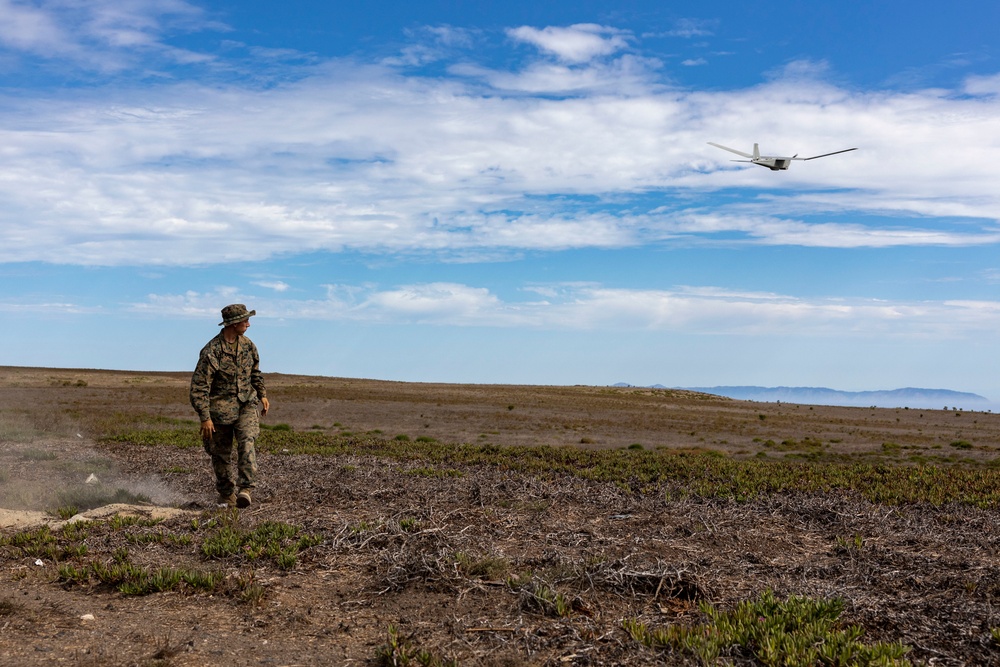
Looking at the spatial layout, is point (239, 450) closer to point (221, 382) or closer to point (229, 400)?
point (229, 400)

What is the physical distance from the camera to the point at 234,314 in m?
9.95

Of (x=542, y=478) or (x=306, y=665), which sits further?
(x=542, y=478)

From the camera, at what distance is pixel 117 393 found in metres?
51.1

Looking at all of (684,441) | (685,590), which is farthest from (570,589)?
(684,441)

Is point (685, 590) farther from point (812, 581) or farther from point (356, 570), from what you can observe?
point (356, 570)

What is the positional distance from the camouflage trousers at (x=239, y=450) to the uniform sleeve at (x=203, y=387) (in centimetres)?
35

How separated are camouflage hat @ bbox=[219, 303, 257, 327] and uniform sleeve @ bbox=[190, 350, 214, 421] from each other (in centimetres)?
56

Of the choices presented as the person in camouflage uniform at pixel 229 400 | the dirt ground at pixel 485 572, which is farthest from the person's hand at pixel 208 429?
the dirt ground at pixel 485 572

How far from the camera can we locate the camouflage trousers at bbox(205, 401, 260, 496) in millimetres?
10047

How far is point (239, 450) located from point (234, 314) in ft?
6.01

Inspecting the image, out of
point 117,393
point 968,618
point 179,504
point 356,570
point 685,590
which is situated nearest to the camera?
point 968,618

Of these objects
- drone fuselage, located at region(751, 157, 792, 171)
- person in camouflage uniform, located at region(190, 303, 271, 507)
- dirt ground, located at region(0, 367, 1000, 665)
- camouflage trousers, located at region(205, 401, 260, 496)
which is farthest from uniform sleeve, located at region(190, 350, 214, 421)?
drone fuselage, located at region(751, 157, 792, 171)

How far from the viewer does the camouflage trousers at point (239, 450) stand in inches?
396

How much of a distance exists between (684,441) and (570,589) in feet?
79.1
